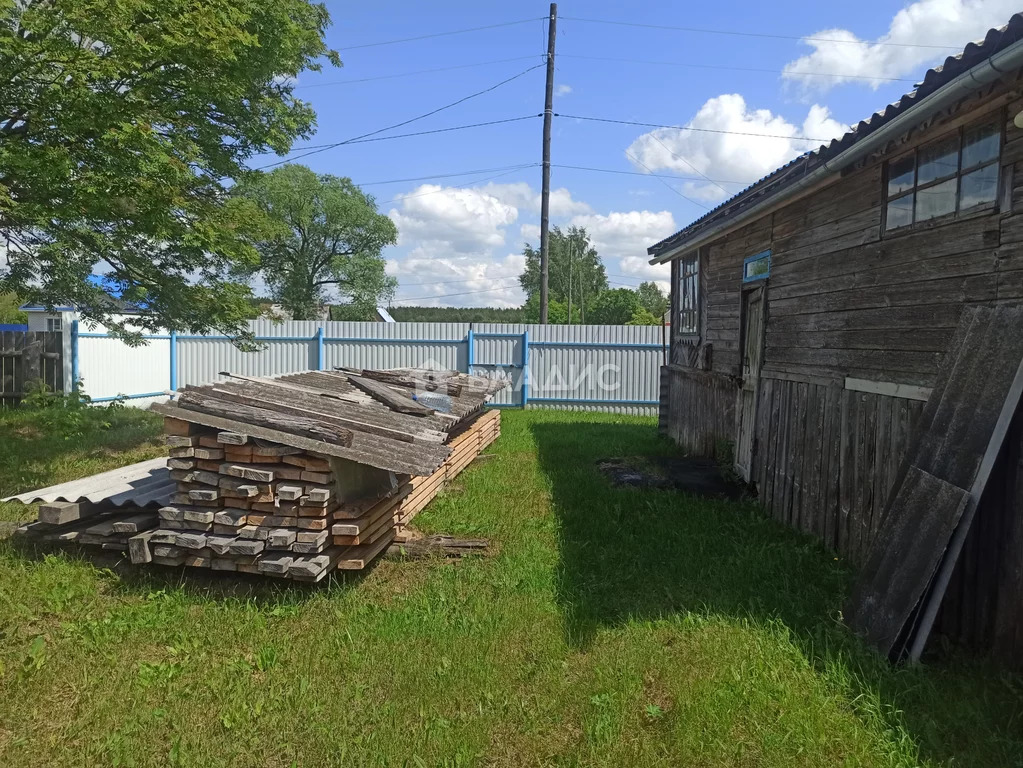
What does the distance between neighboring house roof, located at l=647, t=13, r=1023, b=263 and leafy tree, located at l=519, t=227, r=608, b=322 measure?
43635 millimetres

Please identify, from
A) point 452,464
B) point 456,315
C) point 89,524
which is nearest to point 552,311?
point 456,315

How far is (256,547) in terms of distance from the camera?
4590mm

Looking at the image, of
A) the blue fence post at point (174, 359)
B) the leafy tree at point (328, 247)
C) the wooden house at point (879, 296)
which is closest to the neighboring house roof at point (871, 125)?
the wooden house at point (879, 296)

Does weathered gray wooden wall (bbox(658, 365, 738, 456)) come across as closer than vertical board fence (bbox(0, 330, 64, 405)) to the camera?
Yes

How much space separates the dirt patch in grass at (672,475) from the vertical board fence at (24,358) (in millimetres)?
10884

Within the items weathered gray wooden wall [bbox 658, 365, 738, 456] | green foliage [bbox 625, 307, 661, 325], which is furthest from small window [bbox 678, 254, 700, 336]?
green foliage [bbox 625, 307, 661, 325]

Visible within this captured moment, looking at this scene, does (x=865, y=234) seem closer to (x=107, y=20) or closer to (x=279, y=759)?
(x=279, y=759)

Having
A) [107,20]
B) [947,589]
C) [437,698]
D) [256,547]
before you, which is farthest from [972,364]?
[107,20]

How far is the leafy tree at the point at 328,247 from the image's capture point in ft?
106

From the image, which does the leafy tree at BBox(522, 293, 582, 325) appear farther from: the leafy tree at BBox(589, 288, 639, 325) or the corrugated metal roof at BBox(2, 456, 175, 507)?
the corrugated metal roof at BBox(2, 456, 175, 507)

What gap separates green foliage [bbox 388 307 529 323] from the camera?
59406mm

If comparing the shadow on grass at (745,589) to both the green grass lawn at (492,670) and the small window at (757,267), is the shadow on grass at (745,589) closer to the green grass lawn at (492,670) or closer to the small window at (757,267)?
the green grass lawn at (492,670)

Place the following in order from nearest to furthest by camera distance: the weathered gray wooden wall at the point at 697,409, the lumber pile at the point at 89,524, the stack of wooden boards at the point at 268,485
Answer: the stack of wooden boards at the point at 268,485 → the lumber pile at the point at 89,524 → the weathered gray wooden wall at the point at 697,409


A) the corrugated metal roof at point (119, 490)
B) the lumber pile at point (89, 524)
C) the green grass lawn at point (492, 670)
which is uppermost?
the corrugated metal roof at point (119, 490)
